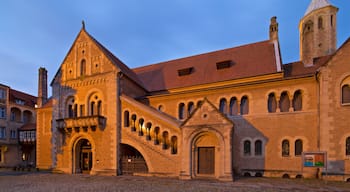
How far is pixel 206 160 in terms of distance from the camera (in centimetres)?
1852

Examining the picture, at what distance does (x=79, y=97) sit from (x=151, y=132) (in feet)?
30.7

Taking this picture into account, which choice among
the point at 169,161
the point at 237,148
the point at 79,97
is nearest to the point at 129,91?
the point at 79,97

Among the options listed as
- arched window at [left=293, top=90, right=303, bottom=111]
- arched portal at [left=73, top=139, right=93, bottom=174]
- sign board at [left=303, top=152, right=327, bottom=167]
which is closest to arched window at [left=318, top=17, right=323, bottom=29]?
arched window at [left=293, top=90, right=303, bottom=111]

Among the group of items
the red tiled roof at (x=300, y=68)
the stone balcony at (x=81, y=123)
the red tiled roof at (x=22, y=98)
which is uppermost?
the red tiled roof at (x=300, y=68)

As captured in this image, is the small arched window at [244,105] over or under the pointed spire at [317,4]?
under

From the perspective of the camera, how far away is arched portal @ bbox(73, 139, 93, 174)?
24.7 metres

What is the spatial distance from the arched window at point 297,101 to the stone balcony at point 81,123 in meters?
17.8

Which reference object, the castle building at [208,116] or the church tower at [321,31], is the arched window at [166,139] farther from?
the church tower at [321,31]

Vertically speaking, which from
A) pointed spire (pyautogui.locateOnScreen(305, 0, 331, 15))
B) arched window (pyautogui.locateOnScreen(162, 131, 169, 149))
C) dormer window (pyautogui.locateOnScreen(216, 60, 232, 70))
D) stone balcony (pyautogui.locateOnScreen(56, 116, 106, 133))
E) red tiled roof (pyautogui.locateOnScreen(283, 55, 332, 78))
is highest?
pointed spire (pyautogui.locateOnScreen(305, 0, 331, 15))

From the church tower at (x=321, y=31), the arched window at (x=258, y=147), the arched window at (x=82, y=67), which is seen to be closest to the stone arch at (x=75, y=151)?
the arched window at (x=82, y=67)

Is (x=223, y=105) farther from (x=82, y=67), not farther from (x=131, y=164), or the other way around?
(x=82, y=67)

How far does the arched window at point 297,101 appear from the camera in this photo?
1998cm

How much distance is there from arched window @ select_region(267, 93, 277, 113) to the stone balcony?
15.7m

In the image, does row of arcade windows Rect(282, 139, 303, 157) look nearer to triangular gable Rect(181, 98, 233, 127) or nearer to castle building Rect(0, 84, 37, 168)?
triangular gable Rect(181, 98, 233, 127)
